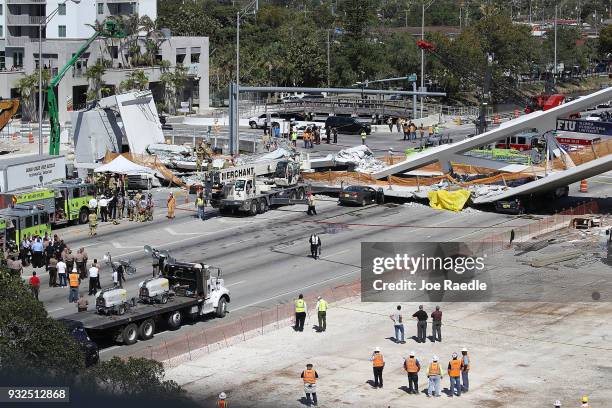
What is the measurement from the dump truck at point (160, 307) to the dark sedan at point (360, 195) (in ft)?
60.9

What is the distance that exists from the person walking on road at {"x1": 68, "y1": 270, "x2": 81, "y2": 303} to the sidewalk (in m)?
7.34

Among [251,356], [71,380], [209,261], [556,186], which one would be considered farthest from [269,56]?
[71,380]

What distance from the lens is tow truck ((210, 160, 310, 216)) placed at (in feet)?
182

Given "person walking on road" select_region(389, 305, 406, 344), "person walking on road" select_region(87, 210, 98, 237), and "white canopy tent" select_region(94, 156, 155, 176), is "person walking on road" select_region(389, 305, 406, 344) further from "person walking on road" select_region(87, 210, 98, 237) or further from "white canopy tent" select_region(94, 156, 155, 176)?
"white canopy tent" select_region(94, 156, 155, 176)

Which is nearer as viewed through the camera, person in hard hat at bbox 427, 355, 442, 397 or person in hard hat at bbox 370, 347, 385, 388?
person in hard hat at bbox 427, 355, 442, 397

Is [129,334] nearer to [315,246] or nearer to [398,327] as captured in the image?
[398,327]

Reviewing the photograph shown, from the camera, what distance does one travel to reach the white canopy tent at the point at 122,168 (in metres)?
61.6

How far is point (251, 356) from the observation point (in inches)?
1351

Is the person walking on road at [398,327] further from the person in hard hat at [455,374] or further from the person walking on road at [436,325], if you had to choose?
the person in hard hat at [455,374]

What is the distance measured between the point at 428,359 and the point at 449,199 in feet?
78.9

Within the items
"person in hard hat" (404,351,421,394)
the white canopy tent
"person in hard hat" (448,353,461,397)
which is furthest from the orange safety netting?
"person in hard hat" (448,353,461,397)

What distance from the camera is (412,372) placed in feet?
101

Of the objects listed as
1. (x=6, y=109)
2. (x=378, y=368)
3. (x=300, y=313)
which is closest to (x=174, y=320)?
(x=300, y=313)

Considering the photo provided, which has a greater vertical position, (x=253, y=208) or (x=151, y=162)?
(x=151, y=162)
